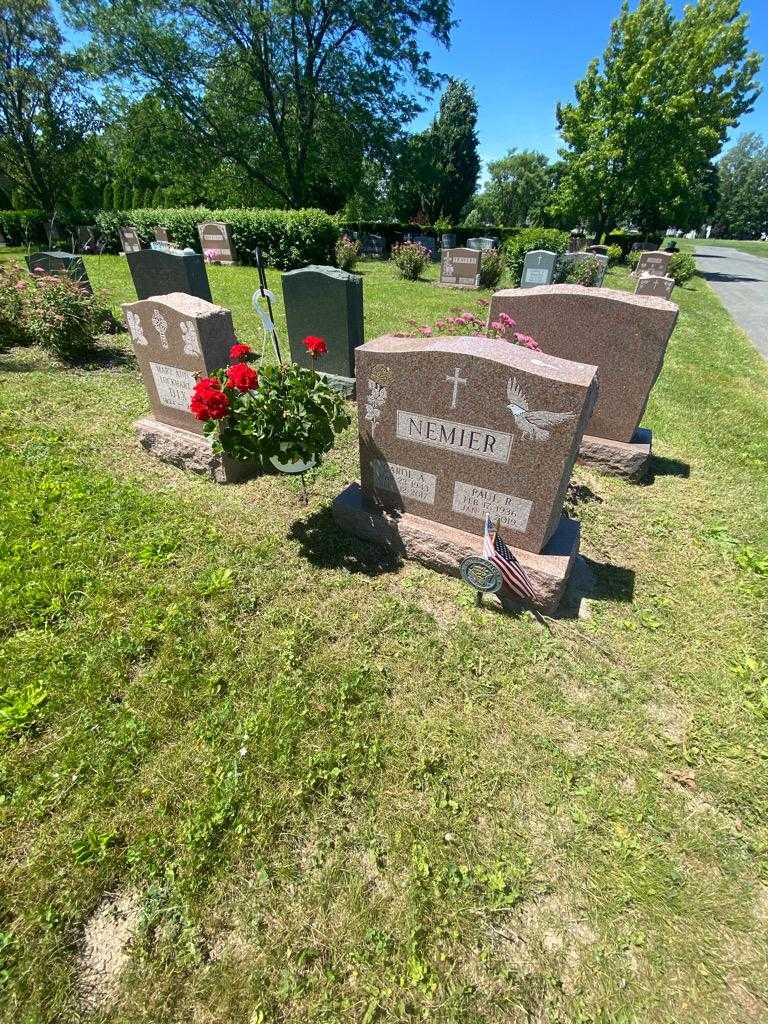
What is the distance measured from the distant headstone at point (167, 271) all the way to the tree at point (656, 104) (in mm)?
23737

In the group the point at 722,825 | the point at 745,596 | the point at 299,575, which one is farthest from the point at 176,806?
the point at 745,596

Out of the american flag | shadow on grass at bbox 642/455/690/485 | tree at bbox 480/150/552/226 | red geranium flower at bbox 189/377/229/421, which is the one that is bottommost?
shadow on grass at bbox 642/455/690/485

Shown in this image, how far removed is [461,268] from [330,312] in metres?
11.0

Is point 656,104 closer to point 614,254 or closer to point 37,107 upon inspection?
point 614,254

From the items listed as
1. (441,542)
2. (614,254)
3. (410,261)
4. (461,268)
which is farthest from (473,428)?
(614,254)

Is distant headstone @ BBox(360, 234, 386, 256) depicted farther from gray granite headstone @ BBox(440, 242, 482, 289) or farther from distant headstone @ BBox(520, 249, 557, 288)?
distant headstone @ BBox(520, 249, 557, 288)

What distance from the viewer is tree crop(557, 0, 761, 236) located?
20.8m

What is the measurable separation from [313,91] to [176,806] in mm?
33194

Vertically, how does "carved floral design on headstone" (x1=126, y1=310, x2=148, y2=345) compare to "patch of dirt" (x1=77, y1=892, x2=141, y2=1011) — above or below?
above

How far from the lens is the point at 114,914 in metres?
1.83

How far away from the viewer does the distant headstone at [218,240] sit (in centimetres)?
1705

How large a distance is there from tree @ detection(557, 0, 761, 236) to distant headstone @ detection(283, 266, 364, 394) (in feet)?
77.0

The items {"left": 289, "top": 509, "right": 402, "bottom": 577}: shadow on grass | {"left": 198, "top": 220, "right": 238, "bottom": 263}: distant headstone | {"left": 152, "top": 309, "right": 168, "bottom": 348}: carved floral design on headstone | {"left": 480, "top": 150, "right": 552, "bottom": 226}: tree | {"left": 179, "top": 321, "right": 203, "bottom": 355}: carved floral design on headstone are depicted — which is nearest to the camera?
{"left": 289, "top": 509, "right": 402, "bottom": 577}: shadow on grass

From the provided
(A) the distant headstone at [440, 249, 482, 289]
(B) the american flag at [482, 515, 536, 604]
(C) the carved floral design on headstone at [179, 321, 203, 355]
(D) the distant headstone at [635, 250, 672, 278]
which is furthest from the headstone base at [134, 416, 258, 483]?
(D) the distant headstone at [635, 250, 672, 278]
